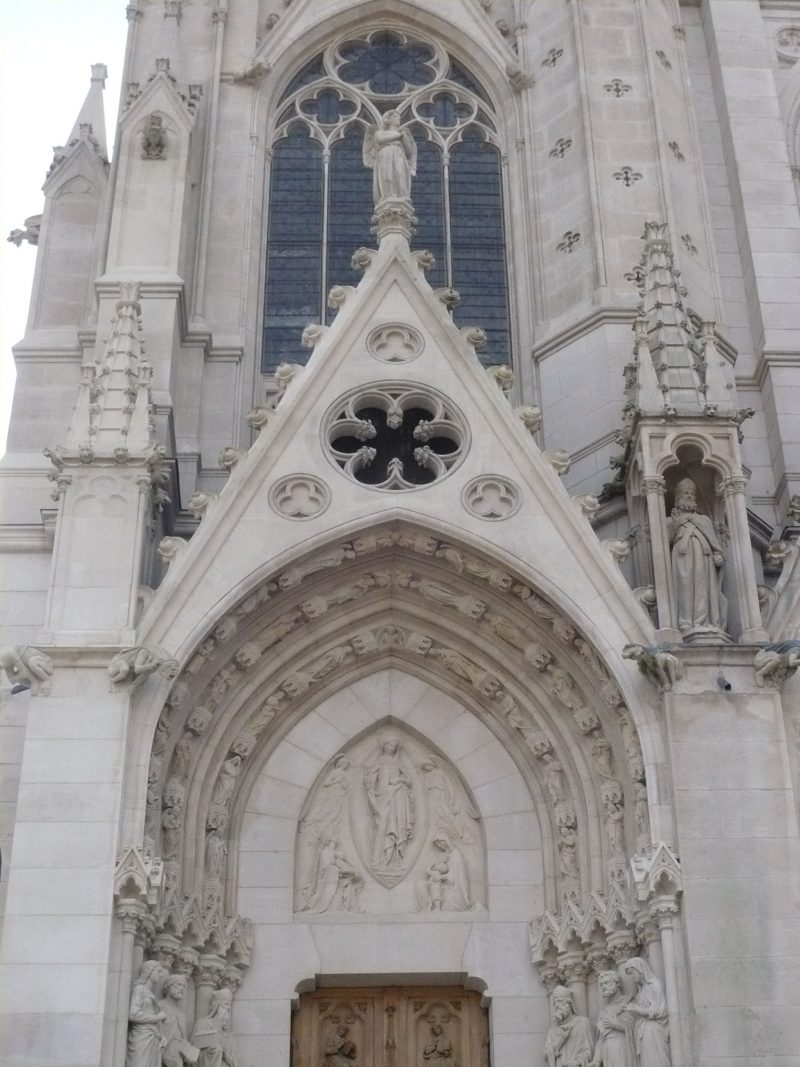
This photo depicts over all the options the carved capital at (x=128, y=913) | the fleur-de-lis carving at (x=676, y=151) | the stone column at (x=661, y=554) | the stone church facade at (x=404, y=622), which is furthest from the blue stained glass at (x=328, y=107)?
the carved capital at (x=128, y=913)

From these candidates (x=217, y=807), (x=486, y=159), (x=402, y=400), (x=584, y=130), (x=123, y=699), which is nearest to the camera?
(x=123, y=699)

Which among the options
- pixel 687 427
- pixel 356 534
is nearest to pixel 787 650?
pixel 687 427

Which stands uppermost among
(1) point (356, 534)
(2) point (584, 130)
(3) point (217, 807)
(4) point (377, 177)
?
(2) point (584, 130)

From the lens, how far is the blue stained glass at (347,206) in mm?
19141

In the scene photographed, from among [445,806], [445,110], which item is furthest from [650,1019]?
[445,110]

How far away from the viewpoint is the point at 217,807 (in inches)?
566

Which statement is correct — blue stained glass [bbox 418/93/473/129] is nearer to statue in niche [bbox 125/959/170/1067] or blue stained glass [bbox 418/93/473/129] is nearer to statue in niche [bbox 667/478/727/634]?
statue in niche [bbox 667/478/727/634]

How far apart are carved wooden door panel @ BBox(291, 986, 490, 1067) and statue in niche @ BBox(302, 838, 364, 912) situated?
2.39 feet

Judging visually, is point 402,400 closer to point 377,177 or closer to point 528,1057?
point 377,177

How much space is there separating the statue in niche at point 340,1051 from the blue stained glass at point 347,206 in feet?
26.8

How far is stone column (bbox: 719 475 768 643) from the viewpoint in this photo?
1380 centimetres

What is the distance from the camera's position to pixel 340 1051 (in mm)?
14141

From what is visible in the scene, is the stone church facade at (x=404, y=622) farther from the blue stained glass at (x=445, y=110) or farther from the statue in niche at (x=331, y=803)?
the blue stained glass at (x=445, y=110)

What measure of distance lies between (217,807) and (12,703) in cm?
209
